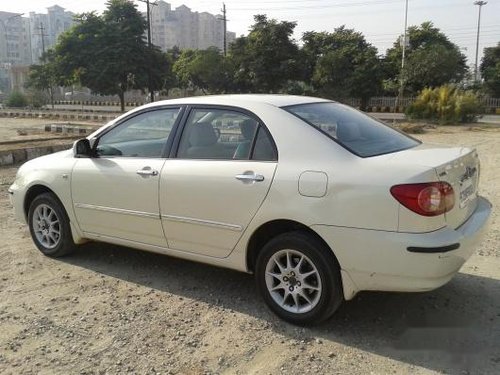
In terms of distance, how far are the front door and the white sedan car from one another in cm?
1

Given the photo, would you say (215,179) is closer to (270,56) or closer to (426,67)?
(270,56)

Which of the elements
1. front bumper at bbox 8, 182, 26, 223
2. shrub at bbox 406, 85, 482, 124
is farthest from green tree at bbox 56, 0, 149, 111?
front bumper at bbox 8, 182, 26, 223

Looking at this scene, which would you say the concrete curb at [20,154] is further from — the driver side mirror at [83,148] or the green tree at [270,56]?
the green tree at [270,56]

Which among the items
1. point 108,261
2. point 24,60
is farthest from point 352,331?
point 24,60

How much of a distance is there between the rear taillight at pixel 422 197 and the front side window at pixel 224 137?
0.96 m

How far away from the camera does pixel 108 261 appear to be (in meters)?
5.20

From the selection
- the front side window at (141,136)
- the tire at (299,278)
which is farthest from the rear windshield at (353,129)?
the front side window at (141,136)

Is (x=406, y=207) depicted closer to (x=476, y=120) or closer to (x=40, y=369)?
(x=40, y=369)

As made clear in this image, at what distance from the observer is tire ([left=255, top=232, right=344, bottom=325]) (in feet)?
11.5

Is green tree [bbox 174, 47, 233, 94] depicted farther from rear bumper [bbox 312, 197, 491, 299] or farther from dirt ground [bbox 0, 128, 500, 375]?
rear bumper [bbox 312, 197, 491, 299]

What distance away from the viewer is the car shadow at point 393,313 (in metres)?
3.33

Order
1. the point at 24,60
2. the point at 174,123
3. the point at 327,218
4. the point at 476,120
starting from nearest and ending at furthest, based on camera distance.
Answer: the point at 327,218, the point at 174,123, the point at 476,120, the point at 24,60

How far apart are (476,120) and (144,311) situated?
25168 mm

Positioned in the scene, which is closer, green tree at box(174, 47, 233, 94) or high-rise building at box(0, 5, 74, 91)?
green tree at box(174, 47, 233, 94)
